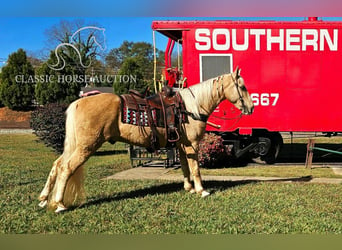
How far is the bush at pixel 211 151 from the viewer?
9383 millimetres

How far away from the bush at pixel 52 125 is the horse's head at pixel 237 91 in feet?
24.2

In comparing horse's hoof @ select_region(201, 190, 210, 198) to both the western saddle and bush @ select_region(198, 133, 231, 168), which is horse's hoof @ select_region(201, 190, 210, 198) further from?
bush @ select_region(198, 133, 231, 168)

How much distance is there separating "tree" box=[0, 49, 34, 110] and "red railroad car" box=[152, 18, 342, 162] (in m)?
23.2

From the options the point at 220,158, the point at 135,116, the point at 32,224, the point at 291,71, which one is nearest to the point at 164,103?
the point at 135,116

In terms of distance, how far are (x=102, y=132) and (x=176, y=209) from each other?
156 cm

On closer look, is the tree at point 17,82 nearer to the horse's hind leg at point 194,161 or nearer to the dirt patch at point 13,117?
the dirt patch at point 13,117

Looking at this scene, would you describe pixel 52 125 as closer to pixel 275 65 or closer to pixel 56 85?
pixel 275 65

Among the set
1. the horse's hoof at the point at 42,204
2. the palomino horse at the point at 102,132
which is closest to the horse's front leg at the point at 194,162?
the palomino horse at the point at 102,132

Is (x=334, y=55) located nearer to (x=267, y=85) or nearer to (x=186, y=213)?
(x=267, y=85)

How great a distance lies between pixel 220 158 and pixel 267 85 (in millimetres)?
2246

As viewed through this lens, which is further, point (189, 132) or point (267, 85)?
point (267, 85)

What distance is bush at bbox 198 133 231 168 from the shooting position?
369 inches

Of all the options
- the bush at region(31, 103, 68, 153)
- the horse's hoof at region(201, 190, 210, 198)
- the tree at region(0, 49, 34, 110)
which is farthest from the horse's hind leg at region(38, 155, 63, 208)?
the tree at region(0, 49, 34, 110)

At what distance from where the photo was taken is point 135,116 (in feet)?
18.4
